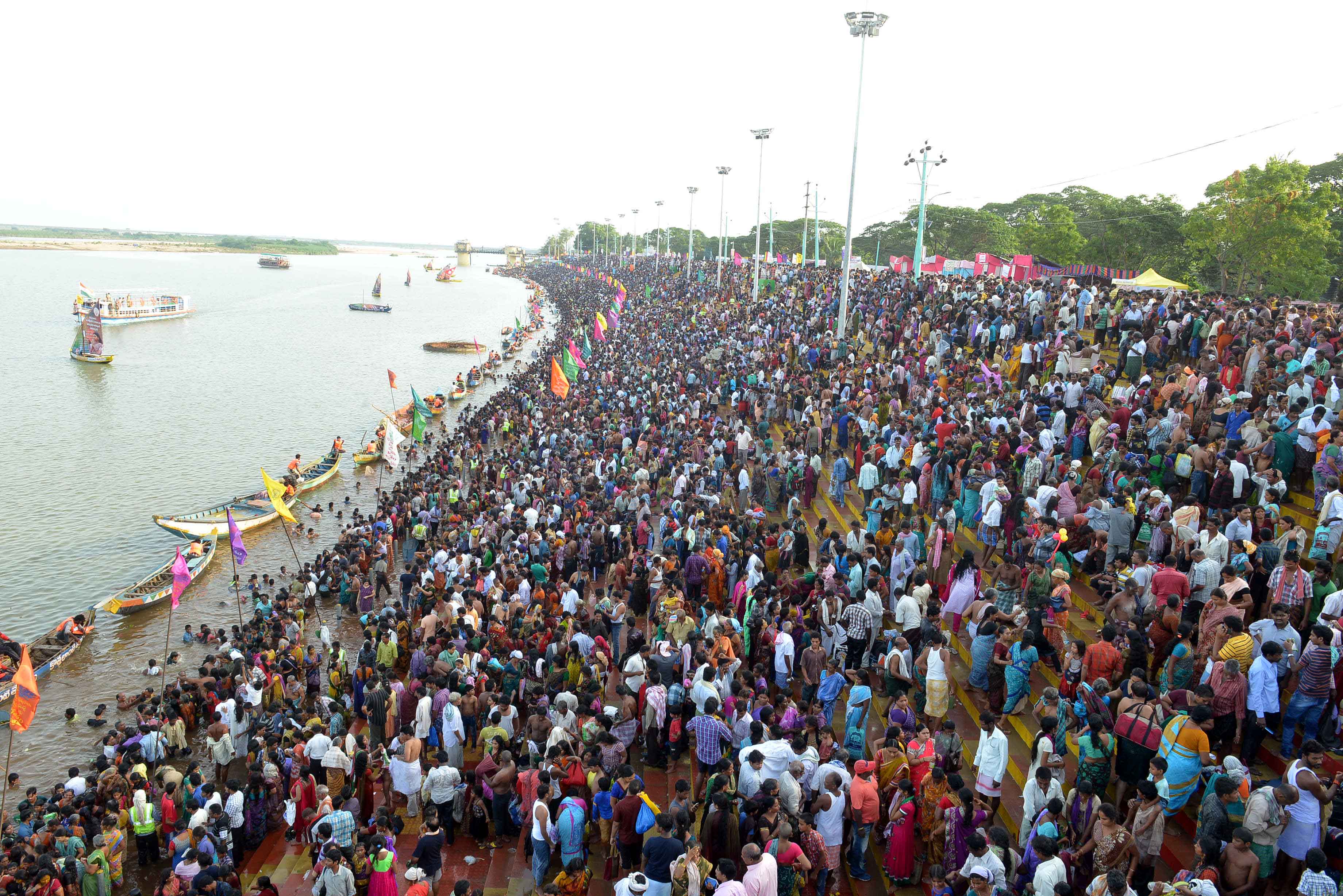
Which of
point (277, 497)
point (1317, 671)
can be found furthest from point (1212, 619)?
point (277, 497)

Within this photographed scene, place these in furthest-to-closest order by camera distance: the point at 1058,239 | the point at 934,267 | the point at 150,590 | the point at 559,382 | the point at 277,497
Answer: the point at 1058,239 < the point at 934,267 < the point at 559,382 < the point at 150,590 < the point at 277,497

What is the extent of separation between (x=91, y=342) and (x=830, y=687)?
205 ft

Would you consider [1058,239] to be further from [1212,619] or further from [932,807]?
[932,807]

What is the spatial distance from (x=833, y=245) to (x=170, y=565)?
329 ft

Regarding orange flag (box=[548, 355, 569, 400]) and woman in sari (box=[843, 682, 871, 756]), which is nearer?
woman in sari (box=[843, 682, 871, 756])

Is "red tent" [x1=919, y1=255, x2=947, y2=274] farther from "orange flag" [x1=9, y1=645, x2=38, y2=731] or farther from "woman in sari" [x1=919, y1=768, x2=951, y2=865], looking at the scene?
"orange flag" [x1=9, y1=645, x2=38, y2=731]

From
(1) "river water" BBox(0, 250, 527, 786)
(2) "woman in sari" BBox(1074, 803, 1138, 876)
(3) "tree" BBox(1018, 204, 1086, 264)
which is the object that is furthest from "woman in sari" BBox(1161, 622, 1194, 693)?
(3) "tree" BBox(1018, 204, 1086, 264)

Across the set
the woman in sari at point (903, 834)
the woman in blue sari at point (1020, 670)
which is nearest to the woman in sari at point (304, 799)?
the woman in sari at point (903, 834)

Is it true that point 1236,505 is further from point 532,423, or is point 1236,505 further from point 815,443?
point 532,423

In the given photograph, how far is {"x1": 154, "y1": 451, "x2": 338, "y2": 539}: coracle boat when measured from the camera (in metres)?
23.4

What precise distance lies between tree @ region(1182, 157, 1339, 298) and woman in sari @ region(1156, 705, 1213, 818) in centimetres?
3456

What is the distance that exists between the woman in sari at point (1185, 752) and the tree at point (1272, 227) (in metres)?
34.6

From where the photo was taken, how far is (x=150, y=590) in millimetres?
19938

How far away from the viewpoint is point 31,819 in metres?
10.8
